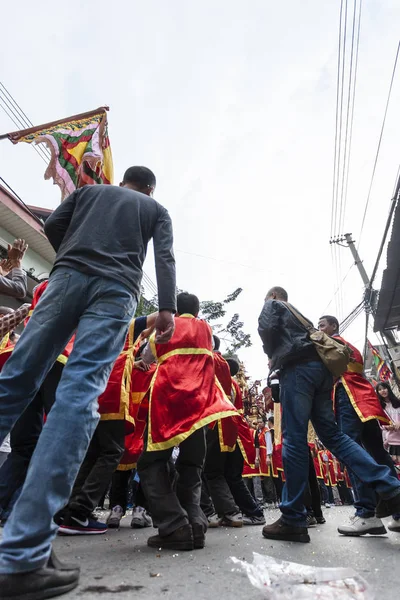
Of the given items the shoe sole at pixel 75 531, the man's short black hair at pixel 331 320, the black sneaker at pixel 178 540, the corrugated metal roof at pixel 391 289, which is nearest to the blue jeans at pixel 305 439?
the black sneaker at pixel 178 540

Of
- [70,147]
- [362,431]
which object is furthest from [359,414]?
[70,147]

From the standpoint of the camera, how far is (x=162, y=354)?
3.08 metres

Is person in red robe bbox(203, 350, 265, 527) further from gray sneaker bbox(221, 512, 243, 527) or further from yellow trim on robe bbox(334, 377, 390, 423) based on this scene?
yellow trim on robe bbox(334, 377, 390, 423)

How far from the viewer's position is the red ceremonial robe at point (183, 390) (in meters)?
2.74

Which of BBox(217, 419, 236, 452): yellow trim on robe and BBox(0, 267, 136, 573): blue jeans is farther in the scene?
BBox(217, 419, 236, 452): yellow trim on robe

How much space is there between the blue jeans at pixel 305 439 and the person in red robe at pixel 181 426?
49cm

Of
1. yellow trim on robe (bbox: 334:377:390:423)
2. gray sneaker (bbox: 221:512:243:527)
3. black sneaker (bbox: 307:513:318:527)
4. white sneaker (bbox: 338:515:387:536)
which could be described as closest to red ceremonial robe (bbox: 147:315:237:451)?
white sneaker (bbox: 338:515:387:536)

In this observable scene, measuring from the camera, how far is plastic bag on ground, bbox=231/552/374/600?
1.38m

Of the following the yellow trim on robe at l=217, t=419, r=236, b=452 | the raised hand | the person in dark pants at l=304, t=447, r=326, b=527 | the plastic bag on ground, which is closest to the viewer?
the plastic bag on ground

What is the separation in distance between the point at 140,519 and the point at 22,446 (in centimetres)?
156

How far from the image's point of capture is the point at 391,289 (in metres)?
10.4

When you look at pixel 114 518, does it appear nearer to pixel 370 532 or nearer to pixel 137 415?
pixel 137 415

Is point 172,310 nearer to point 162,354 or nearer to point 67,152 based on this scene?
point 162,354

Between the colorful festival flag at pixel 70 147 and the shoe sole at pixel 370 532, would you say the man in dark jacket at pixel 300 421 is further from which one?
the colorful festival flag at pixel 70 147
